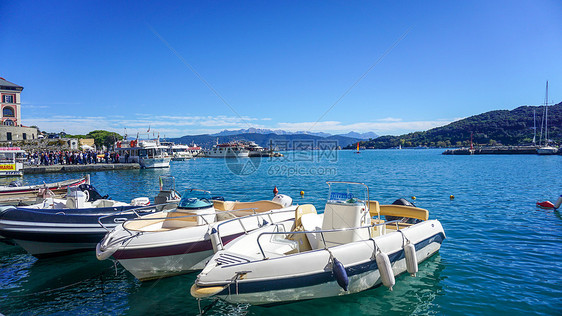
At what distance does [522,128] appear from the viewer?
162000mm

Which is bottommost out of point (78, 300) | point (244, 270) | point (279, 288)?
point (78, 300)

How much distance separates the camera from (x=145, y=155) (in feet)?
190

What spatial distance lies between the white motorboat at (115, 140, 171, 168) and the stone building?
82.6ft

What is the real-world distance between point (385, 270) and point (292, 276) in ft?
7.21

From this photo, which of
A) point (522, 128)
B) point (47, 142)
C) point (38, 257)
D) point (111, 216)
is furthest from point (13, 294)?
point (522, 128)

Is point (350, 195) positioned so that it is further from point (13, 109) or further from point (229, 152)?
point (229, 152)

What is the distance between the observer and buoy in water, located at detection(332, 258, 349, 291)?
638 cm

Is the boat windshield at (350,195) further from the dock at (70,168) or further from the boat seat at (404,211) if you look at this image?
the dock at (70,168)

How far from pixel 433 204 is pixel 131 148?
55.7 meters

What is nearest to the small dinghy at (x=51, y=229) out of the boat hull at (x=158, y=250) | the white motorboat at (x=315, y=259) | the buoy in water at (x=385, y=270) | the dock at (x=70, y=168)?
the boat hull at (x=158, y=250)

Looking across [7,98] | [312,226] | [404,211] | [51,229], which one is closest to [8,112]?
[7,98]

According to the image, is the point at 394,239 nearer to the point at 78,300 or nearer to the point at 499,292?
the point at 499,292

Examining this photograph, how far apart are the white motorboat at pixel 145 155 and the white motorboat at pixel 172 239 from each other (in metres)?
50.2

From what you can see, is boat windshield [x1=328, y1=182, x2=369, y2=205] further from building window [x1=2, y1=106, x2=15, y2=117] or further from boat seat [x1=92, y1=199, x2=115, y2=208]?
building window [x1=2, y1=106, x2=15, y2=117]
